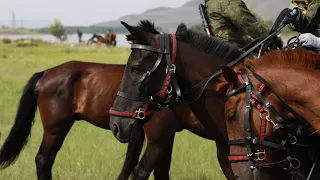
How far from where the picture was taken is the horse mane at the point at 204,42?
4359mm

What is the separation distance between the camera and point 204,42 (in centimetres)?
438

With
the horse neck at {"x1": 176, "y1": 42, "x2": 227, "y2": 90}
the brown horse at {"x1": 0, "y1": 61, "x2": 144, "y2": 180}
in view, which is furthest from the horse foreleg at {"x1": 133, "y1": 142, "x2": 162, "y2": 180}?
the horse neck at {"x1": 176, "y1": 42, "x2": 227, "y2": 90}

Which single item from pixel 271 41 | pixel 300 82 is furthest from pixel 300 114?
pixel 271 41

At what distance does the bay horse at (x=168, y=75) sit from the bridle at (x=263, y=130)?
31.5 inches

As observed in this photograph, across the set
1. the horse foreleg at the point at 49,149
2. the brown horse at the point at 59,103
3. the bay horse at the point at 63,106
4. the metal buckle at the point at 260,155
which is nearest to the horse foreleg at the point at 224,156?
the bay horse at the point at 63,106

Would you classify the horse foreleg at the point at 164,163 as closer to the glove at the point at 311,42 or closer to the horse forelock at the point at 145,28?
the horse forelock at the point at 145,28

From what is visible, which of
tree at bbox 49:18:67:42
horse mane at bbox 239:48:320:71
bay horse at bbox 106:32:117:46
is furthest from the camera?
tree at bbox 49:18:67:42

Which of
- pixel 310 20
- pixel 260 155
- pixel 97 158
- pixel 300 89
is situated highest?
pixel 310 20

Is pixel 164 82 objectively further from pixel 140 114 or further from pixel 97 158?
pixel 97 158

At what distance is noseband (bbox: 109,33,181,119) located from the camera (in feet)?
13.5

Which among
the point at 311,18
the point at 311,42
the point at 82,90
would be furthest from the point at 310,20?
the point at 82,90

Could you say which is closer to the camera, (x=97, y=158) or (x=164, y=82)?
(x=164, y=82)

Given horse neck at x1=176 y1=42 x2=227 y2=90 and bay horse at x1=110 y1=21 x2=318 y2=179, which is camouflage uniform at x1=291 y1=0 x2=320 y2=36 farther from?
horse neck at x1=176 y1=42 x2=227 y2=90

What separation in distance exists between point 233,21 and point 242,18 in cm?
10
